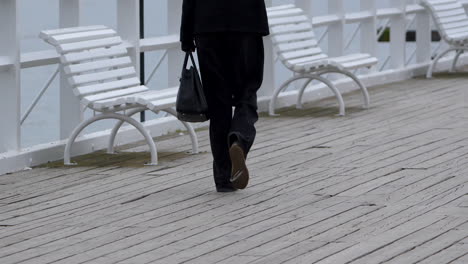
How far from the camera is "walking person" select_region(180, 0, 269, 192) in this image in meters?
5.89

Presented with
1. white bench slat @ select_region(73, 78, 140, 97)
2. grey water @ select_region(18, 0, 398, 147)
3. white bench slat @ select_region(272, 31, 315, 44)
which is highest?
white bench slat @ select_region(73, 78, 140, 97)

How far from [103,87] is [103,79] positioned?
0.10 m

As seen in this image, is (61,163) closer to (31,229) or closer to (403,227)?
(31,229)

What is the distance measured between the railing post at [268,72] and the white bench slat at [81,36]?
241cm

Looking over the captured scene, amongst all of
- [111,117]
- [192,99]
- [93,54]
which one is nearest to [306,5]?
[93,54]

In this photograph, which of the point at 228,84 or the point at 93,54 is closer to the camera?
the point at 228,84

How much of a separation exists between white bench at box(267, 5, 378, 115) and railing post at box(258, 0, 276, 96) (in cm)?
18

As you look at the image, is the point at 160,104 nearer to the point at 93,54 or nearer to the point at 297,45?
the point at 93,54

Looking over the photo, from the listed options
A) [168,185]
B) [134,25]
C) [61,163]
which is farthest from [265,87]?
[168,185]

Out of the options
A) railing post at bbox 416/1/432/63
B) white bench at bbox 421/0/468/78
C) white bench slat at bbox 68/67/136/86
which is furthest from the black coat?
railing post at bbox 416/1/432/63

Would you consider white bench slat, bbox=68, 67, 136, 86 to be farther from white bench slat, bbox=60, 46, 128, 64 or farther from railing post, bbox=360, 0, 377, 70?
railing post, bbox=360, 0, 377, 70

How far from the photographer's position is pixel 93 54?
24.0ft

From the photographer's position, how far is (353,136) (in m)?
8.09

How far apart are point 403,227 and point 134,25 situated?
3547 millimetres
